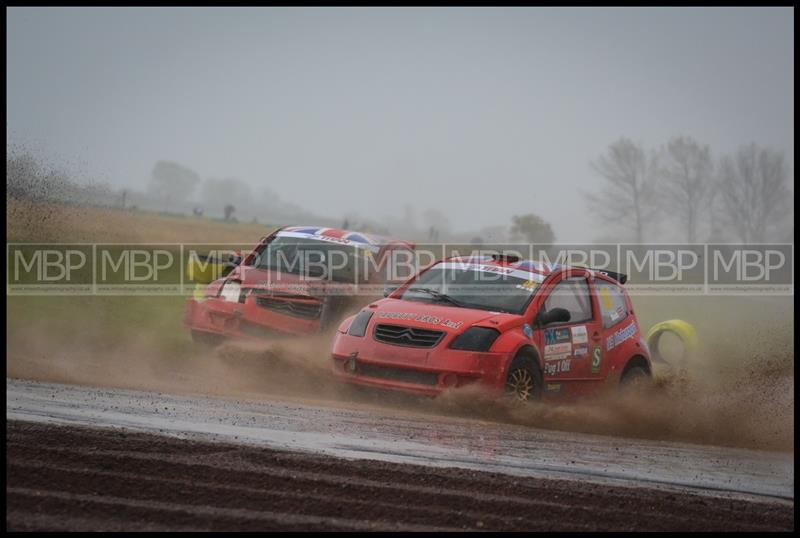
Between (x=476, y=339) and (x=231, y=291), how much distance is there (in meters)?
4.42

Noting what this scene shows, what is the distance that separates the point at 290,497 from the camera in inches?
213

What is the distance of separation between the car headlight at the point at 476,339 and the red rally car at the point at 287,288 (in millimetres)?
3636

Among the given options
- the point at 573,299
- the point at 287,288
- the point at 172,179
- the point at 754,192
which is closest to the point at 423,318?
the point at 573,299

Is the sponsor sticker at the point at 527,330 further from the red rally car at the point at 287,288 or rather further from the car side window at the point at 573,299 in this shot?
the red rally car at the point at 287,288

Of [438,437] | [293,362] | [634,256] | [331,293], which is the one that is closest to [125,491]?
[438,437]

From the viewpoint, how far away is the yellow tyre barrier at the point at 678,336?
40.4ft

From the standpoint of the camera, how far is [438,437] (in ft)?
25.5

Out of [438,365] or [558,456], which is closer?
[558,456]

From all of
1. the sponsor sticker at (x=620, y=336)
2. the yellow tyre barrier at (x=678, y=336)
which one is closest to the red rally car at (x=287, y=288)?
the yellow tyre barrier at (x=678, y=336)

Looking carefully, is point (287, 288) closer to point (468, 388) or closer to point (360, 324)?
point (360, 324)

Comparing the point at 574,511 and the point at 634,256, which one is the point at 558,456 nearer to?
the point at 574,511

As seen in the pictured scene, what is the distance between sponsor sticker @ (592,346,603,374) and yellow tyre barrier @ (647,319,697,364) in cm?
199

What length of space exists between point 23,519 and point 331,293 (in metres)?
8.11

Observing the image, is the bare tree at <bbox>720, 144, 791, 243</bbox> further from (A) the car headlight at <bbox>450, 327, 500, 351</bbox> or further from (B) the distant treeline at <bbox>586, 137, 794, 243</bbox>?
(A) the car headlight at <bbox>450, 327, 500, 351</bbox>
